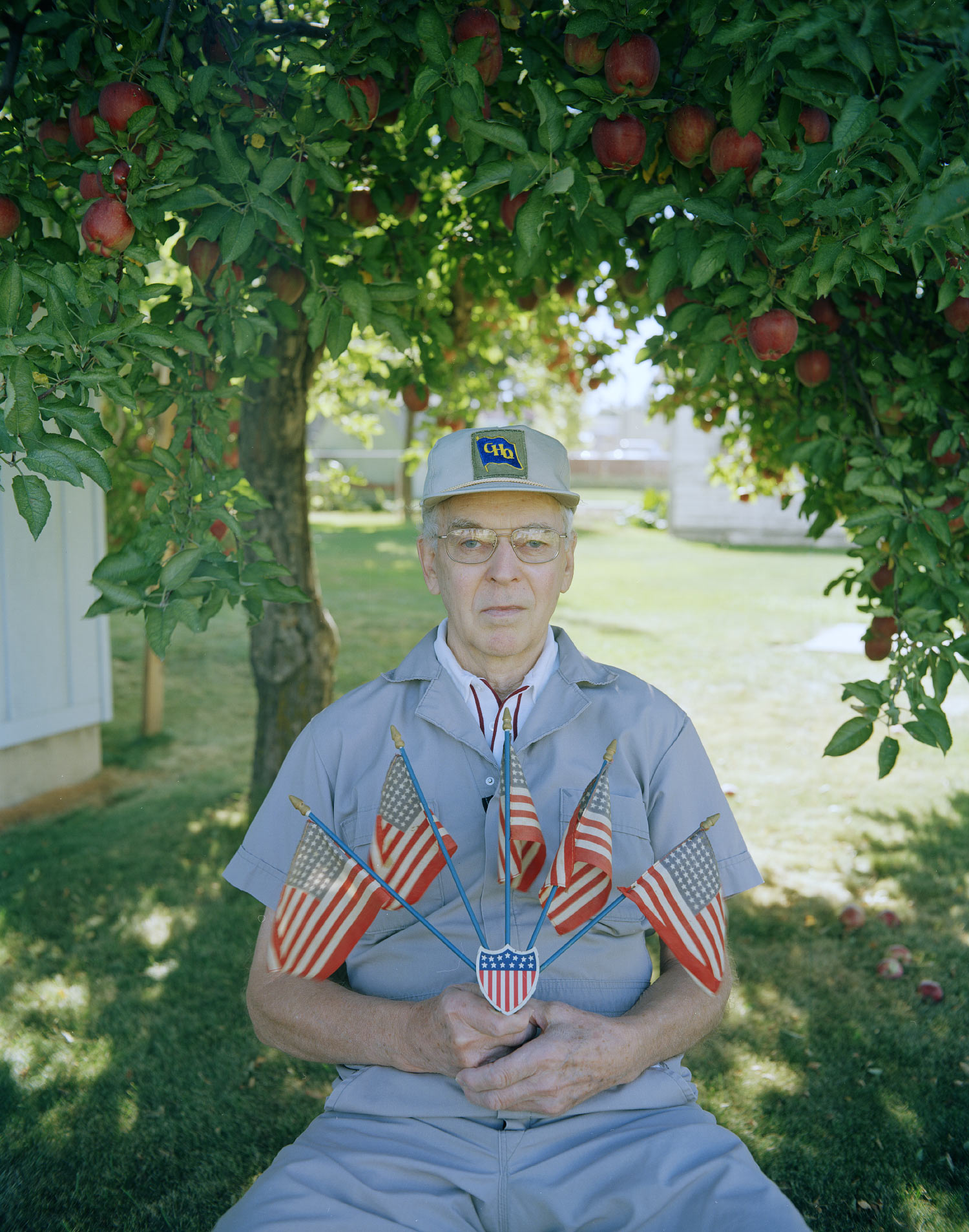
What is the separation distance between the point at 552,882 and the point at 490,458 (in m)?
0.80

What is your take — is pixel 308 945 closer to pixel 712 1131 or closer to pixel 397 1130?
pixel 397 1130

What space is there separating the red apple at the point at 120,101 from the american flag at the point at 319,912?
4.49 feet

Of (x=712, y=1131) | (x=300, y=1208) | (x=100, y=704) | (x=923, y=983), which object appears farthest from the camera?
(x=100, y=704)

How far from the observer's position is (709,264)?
6.45ft

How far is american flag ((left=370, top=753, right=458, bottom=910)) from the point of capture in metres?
1.69

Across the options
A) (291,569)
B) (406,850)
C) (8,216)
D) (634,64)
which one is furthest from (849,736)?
(291,569)

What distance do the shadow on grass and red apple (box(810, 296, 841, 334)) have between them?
82.2 inches

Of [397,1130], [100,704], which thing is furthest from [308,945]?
[100,704]

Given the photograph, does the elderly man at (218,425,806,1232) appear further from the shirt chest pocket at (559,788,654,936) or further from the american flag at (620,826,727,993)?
the american flag at (620,826,727,993)

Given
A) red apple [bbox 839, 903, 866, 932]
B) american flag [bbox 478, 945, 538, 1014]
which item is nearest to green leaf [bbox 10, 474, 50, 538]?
american flag [bbox 478, 945, 538, 1014]

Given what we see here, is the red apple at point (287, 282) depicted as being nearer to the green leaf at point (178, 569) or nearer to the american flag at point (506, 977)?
the green leaf at point (178, 569)

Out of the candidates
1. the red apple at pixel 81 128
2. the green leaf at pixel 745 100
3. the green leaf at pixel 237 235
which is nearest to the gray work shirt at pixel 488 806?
the green leaf at pixel 237 235

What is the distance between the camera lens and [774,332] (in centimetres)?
214

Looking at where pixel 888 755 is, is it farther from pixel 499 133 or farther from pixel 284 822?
pixel 499 133
